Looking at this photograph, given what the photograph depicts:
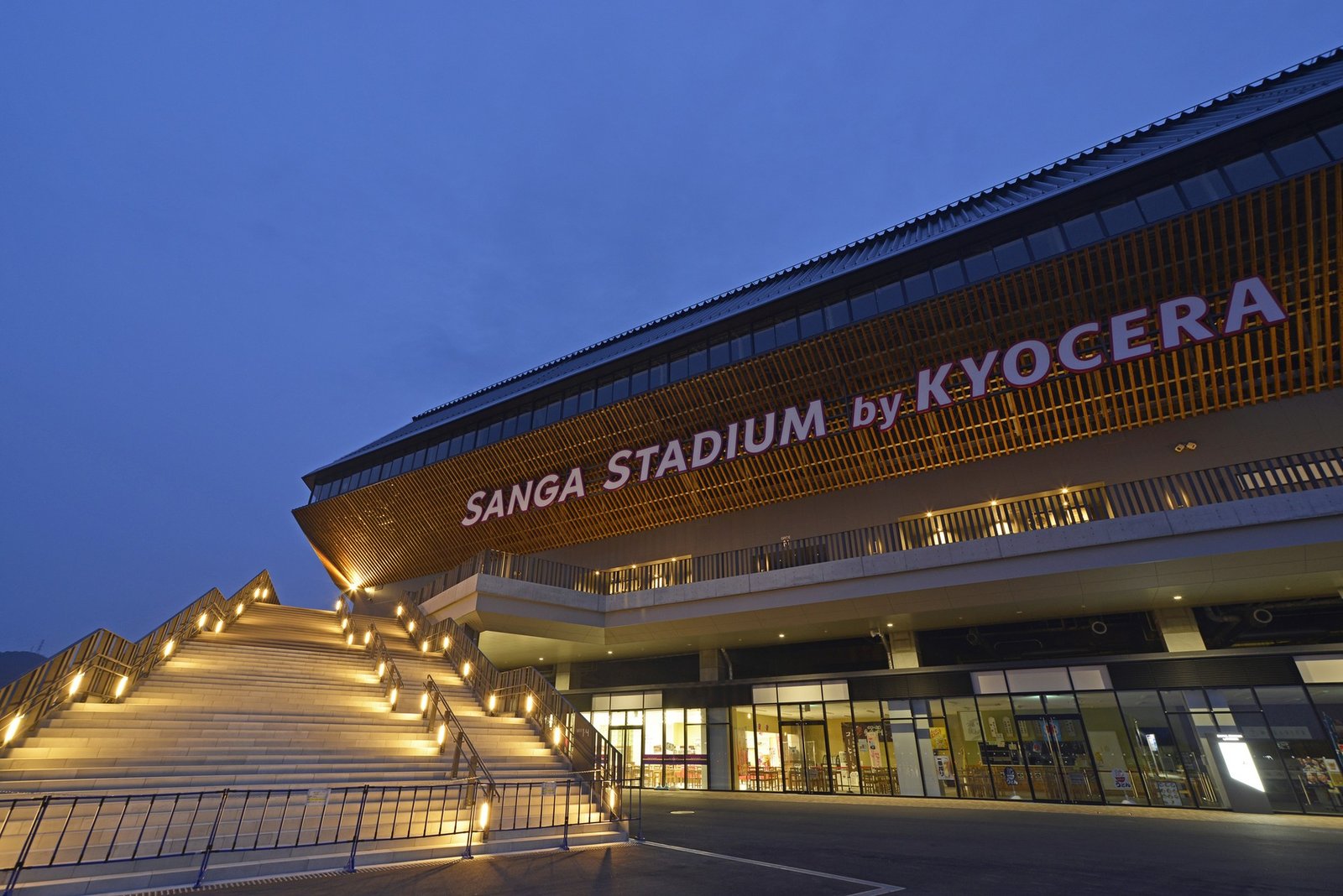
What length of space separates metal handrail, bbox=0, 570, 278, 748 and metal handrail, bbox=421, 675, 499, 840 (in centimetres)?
525

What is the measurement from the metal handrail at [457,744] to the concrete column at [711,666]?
385 inches

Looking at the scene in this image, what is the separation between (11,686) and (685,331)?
1693 cm

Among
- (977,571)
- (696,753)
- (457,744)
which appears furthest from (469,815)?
(696,753)

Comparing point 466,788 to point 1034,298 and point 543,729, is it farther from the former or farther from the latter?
point 1034,298

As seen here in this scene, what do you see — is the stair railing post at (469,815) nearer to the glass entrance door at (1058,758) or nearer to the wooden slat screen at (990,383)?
the wooden slat screen at (990,383)

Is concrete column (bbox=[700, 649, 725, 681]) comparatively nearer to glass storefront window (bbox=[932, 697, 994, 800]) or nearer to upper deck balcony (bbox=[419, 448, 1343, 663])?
upper deck balcony (bbox=[419, 448, 1343, 663])

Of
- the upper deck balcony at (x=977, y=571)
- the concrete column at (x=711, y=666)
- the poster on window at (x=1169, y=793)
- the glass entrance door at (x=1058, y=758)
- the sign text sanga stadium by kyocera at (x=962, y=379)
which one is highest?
the sign text sanga stadium by kyocera at (x=962, y=379)

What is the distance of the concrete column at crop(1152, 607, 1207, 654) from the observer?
14133 mm

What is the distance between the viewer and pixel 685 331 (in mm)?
20188

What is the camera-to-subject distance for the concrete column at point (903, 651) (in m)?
17.0

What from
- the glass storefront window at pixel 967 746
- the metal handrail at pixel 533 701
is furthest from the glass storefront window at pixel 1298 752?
the metal handrail at pixel 533 701

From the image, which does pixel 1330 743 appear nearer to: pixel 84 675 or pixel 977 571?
pixel 977 571

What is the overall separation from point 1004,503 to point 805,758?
939 cm

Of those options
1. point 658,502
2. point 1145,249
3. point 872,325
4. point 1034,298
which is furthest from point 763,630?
point 1145,249
